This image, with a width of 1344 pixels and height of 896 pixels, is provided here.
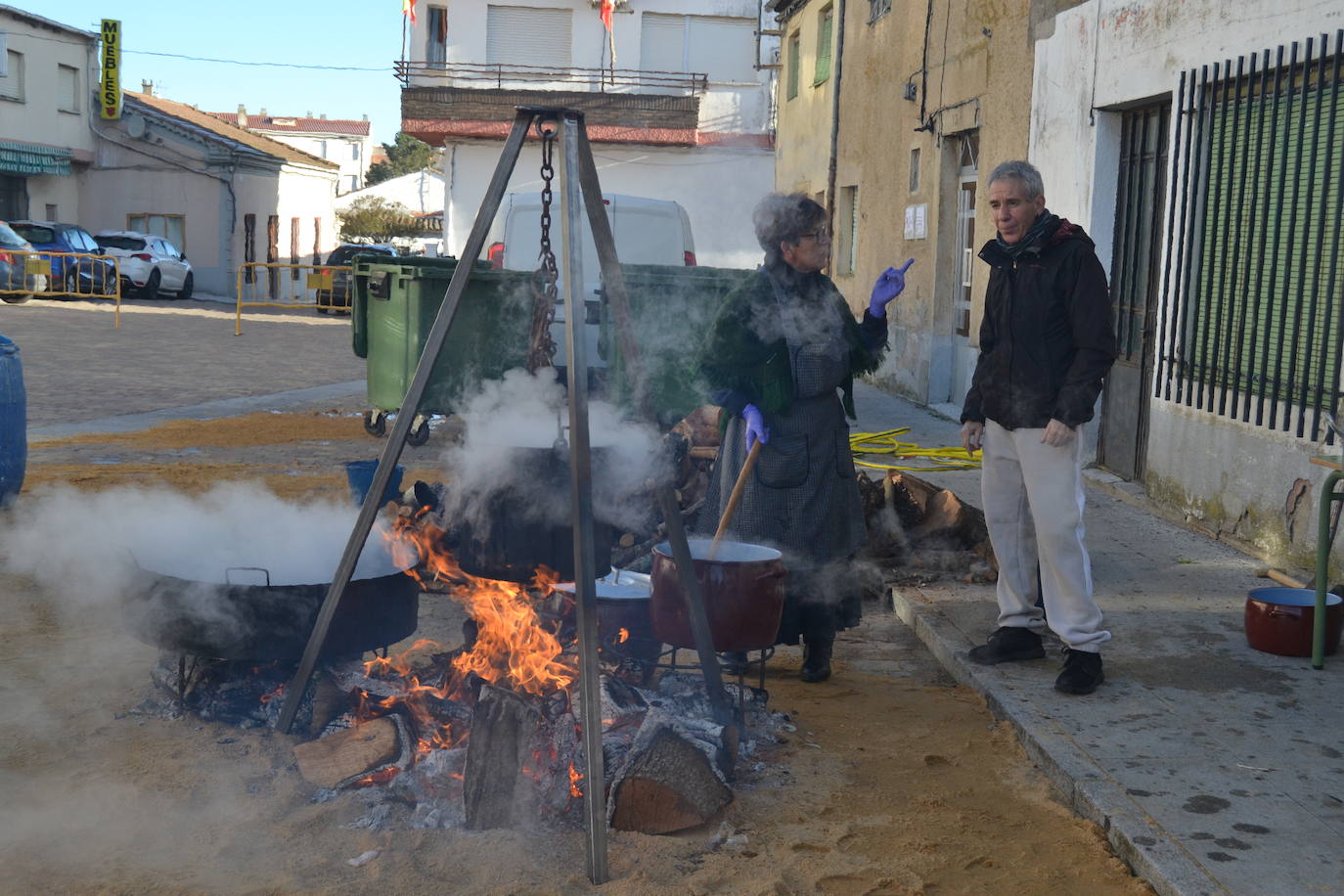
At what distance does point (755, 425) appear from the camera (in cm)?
481

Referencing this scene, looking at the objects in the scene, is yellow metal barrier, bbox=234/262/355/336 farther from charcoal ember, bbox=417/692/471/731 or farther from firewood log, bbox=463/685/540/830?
firewood log, bbox=463/685/540/830

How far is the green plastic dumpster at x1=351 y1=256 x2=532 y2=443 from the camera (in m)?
9.73

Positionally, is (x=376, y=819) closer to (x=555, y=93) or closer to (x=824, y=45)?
(x=824, y=45)

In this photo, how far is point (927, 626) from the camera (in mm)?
5859

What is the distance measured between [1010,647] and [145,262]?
3224cm

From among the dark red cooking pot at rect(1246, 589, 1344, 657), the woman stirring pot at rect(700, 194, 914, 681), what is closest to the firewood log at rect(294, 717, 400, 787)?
the woman stirring pot at rect(700, 194, 914, 681)

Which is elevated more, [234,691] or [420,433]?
[420,433]

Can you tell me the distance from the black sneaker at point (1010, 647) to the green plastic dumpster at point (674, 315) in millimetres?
4465

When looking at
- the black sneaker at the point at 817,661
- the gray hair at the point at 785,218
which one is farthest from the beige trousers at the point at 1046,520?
the gray hair at the point at 785,218

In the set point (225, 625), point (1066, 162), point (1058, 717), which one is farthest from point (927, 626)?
point (1066, 162)

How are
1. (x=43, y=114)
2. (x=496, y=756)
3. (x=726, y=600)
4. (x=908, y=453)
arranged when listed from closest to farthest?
(x=496, y=756) < (x=726, y=600) < (x=908, y=453) < (x=43, y=114)

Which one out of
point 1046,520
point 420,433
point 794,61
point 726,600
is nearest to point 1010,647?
point 1046,520

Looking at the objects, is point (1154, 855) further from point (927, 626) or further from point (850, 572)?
point (927, 626)

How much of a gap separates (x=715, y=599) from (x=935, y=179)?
10.7 metres
